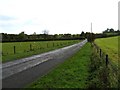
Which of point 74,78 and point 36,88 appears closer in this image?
point 36,88

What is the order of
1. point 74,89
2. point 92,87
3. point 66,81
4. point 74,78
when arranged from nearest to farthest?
point 92,87 < point 74,89 < point 66,81 < point 74,78

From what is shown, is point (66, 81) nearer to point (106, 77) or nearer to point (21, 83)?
point (21, 83)

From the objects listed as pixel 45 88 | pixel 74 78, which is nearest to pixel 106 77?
pixel 45 88

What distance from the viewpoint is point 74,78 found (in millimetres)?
15648

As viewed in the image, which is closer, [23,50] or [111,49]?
[23,50]

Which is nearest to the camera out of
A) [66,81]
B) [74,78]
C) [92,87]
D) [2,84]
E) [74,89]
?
[92,87]

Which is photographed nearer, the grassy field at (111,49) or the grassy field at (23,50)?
the grassy field at (23,50)

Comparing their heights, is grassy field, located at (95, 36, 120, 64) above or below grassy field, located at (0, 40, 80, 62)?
below

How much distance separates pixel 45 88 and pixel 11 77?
3.83 metres

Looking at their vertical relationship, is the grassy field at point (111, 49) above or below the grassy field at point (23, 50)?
below

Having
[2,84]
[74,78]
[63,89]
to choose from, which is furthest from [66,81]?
[2,84]

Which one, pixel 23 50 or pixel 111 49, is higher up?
pixel 23 50

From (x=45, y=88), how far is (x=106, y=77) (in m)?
2.69

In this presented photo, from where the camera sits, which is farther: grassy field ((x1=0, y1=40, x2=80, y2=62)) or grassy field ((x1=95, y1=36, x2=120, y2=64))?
grassy field ((x1=95, y1=36, x2=120, y2=64))
